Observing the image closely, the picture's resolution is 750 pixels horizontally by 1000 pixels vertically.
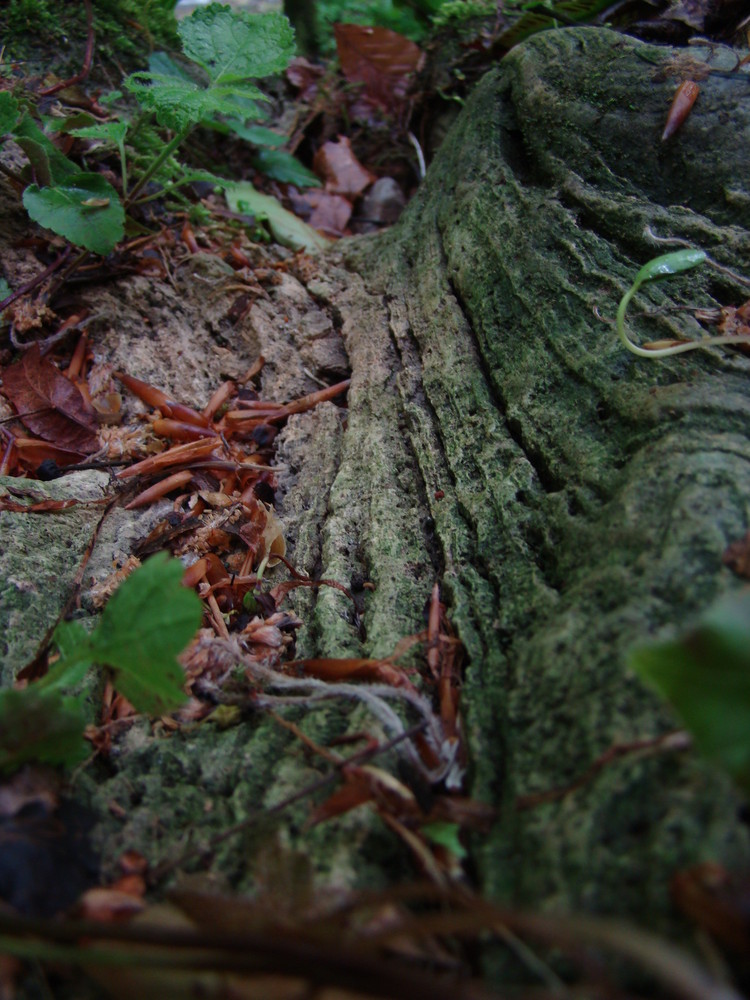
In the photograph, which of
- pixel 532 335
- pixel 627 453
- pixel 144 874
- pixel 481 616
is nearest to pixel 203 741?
pixel 144 874

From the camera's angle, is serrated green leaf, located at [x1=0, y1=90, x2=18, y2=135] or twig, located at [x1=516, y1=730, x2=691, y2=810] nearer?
twig, located at [x1=516, y1=730, x2=691, y2=810]

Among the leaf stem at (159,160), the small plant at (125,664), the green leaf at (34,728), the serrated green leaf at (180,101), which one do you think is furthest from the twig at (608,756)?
the leaf stem at (159,160)

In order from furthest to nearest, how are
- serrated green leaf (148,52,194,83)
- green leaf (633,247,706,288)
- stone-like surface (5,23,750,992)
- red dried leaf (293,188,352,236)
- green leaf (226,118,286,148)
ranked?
1. red dried leaf (293,188,352,236)
2. green leaf (226,118,286,148)
3. serrated green leaf (148,52,194,83)
4. green leaf (633,247,706,288)
5. stone-like surface (5,23,750,992)

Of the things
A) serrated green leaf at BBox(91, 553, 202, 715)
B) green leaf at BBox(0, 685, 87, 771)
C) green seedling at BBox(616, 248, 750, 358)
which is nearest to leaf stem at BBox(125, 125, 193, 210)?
green seedling at BBox(616, 248, 750, 358)

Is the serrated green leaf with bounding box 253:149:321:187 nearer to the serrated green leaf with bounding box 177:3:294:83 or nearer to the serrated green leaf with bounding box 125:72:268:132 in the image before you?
the serrated green leaf with bounding box 177:3:294:83

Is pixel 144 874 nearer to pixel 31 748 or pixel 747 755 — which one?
pixel 31 748

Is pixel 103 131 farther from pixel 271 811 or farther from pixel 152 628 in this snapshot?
pixel 271 811

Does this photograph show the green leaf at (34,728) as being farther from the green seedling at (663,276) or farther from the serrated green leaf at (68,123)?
the serrated green leaf at (68,123)
